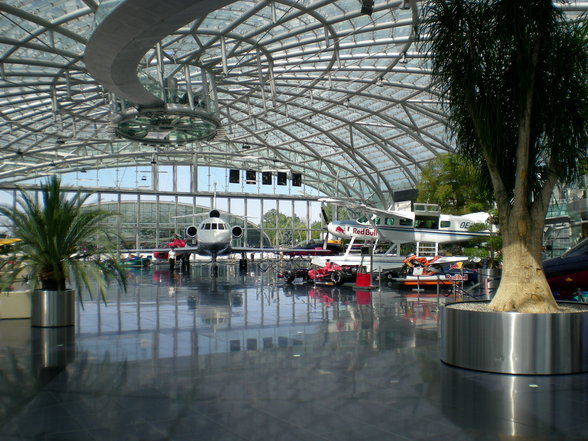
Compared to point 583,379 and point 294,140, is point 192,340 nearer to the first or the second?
point 583,379

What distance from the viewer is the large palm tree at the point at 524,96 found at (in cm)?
792

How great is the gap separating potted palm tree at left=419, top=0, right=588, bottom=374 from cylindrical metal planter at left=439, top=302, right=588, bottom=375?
1 centimetres

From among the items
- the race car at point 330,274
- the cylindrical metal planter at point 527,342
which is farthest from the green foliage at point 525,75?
the race car at point 330,274

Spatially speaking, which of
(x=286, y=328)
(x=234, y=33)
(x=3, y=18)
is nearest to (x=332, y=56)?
(x=234, y=33)

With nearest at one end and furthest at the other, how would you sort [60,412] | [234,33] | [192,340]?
1. [60,412]
2. [192,340]
3. [234,33]

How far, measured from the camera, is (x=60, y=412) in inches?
219

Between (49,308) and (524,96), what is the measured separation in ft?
34.0

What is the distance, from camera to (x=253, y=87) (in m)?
34.2

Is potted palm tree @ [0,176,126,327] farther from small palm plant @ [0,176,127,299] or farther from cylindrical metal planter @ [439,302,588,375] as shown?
cylindrical metal planter @ [439,302,588,375]

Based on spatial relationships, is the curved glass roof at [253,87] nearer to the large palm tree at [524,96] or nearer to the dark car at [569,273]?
the large palm tree at [524,96]

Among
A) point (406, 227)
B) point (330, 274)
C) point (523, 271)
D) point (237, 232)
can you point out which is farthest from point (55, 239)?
point (237, 232)

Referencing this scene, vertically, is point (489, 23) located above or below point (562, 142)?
above

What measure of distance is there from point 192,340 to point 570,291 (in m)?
10.8

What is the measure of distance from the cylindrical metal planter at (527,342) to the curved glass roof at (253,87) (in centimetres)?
394
